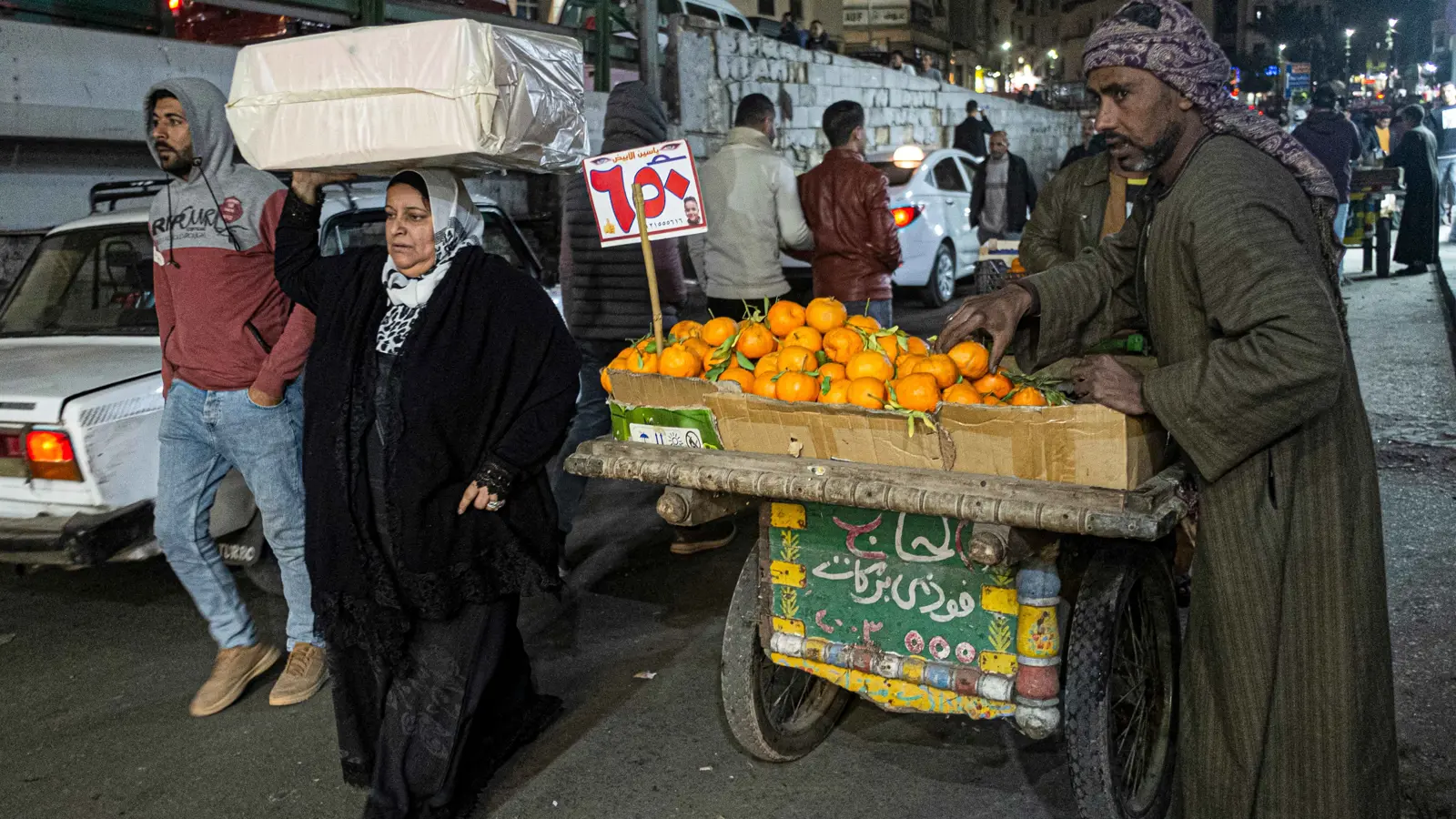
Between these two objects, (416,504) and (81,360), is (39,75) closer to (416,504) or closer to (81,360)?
(81,360)

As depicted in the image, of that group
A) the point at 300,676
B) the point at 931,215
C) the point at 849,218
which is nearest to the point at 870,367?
the point at 300,676

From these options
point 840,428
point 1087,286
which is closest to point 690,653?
point 840,428

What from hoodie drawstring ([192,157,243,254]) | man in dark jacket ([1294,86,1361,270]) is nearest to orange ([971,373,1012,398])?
hoodie drawstring ([192,157,243,254])

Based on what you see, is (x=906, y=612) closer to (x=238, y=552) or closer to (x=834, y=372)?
(x=834, y=372)

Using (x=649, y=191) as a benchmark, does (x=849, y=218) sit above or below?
below

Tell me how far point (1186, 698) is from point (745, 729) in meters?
1.33

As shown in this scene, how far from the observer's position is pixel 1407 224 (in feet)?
46.6

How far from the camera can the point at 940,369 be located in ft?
9.30

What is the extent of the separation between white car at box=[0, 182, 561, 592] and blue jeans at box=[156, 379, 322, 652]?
1.44ft

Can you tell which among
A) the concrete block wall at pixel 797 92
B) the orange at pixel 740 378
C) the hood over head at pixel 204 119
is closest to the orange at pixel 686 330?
the orange at pixel 740 378

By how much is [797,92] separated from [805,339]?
56.4ft

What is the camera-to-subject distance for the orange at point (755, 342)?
10.8 ft

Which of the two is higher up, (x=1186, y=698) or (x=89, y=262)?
(x=89, y=262)

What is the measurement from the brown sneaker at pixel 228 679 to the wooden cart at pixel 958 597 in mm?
1905
